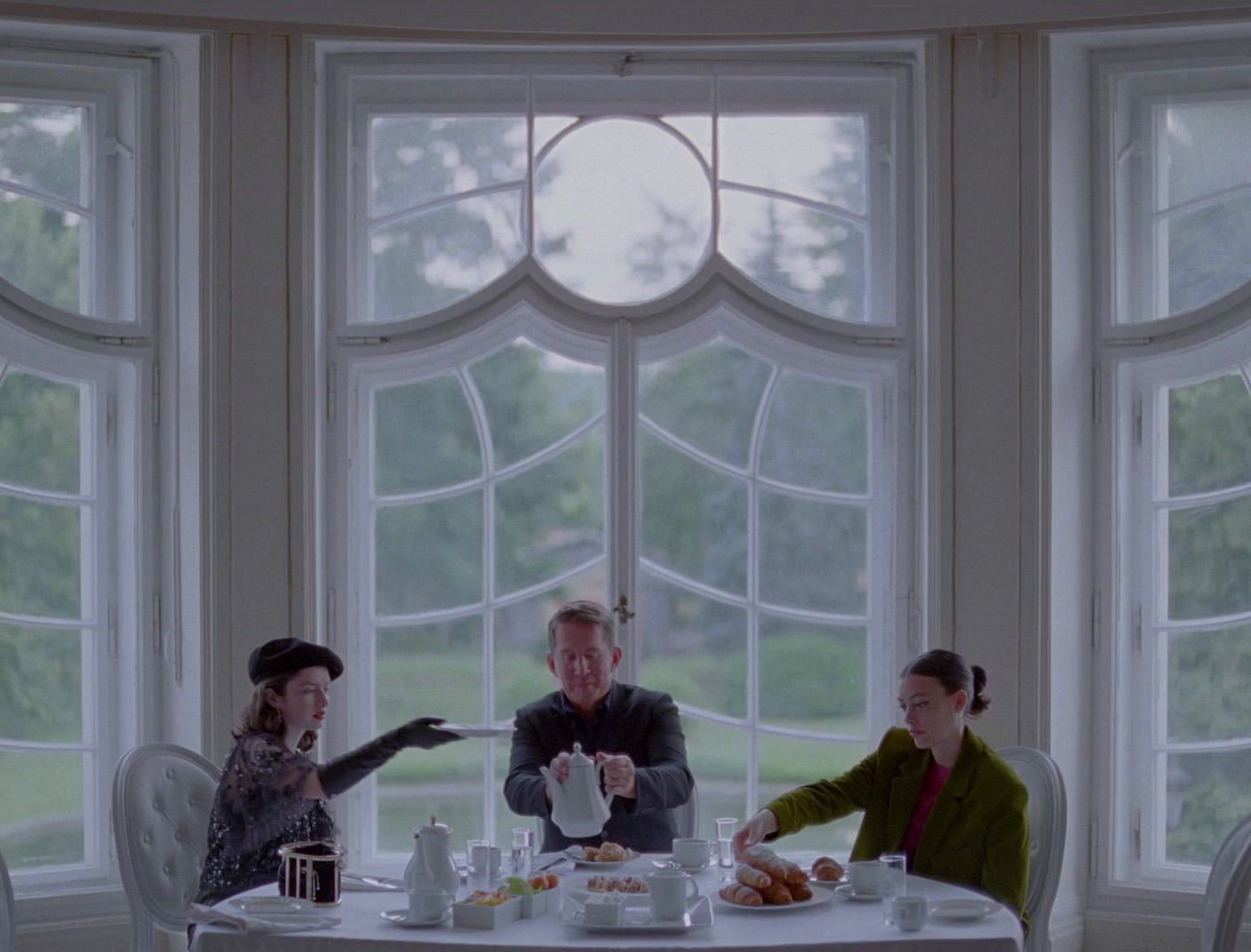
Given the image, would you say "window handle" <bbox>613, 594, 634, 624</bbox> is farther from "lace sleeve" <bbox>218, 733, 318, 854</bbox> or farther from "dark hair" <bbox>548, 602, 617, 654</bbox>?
"lace sleeve" <bbox>218, 733, 318, 854</bbox>

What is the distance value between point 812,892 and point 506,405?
1996mm

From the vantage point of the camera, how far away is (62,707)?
4.25 metres

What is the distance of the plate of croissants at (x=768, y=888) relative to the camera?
2.77 meters

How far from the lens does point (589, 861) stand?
3.16 meters

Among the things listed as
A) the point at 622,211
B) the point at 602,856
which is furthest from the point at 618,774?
the point at 622,211

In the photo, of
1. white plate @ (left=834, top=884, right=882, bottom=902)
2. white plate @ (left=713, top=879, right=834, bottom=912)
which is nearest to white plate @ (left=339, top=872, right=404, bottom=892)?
white plate @ (left=713, top=879, right=834, bottom=912)

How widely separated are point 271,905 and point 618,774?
92 cm

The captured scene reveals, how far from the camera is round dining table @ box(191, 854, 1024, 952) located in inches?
99.9

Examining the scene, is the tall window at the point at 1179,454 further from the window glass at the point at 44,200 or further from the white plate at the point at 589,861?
the window glass at the point at 44,200

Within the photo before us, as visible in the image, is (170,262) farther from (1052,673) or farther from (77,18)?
(1052,673)

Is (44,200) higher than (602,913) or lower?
higher

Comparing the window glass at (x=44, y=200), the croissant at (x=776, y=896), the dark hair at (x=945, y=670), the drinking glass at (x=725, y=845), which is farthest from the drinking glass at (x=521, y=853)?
the window glass at (x=44, y=200)

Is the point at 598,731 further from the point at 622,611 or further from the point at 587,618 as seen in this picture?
the point at 622,611

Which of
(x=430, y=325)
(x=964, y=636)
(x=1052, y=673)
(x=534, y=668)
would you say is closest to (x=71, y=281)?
(x=430, y=325)
